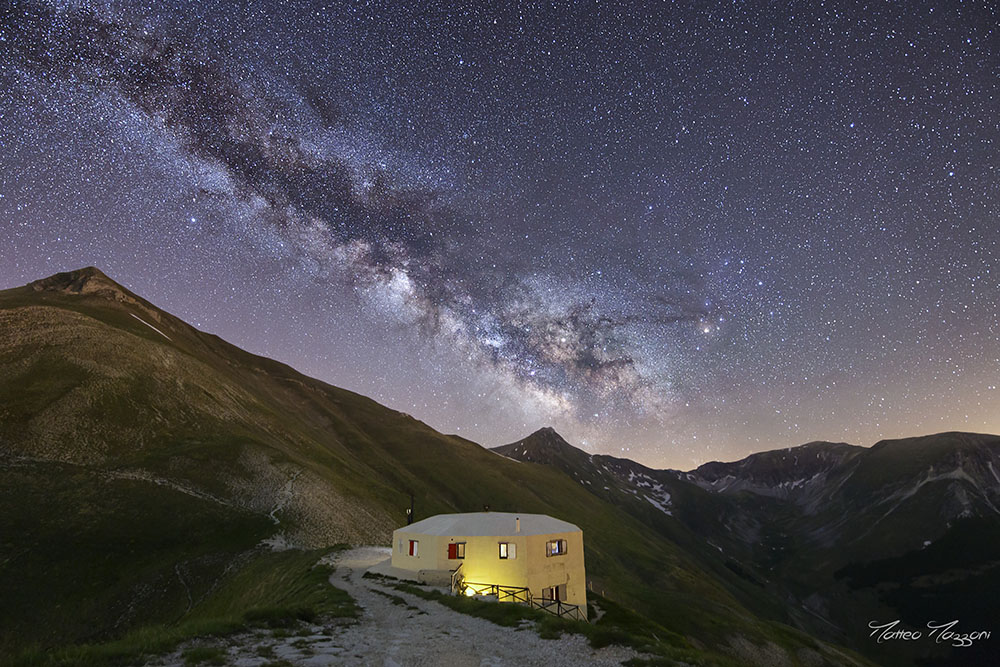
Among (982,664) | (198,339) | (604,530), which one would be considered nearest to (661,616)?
(604,530)

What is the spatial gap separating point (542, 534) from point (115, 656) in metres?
36.2

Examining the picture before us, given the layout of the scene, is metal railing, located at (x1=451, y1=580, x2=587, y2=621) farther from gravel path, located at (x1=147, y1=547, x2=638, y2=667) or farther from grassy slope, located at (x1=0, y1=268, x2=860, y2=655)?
grassy slope, located at (x1=0, y1=268, x2=860, y2=655)

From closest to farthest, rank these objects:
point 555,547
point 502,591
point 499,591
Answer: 1. point 499,591
2. point 502,591
3. point 555,547

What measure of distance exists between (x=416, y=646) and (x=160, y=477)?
75099 mm

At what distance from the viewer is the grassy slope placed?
53688 millimetres

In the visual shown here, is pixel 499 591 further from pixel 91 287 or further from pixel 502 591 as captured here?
pixel 91 287

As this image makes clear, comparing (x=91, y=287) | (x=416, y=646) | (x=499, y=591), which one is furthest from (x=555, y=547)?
(x=91, y=287)

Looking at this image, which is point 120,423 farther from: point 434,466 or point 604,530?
point 604,530
